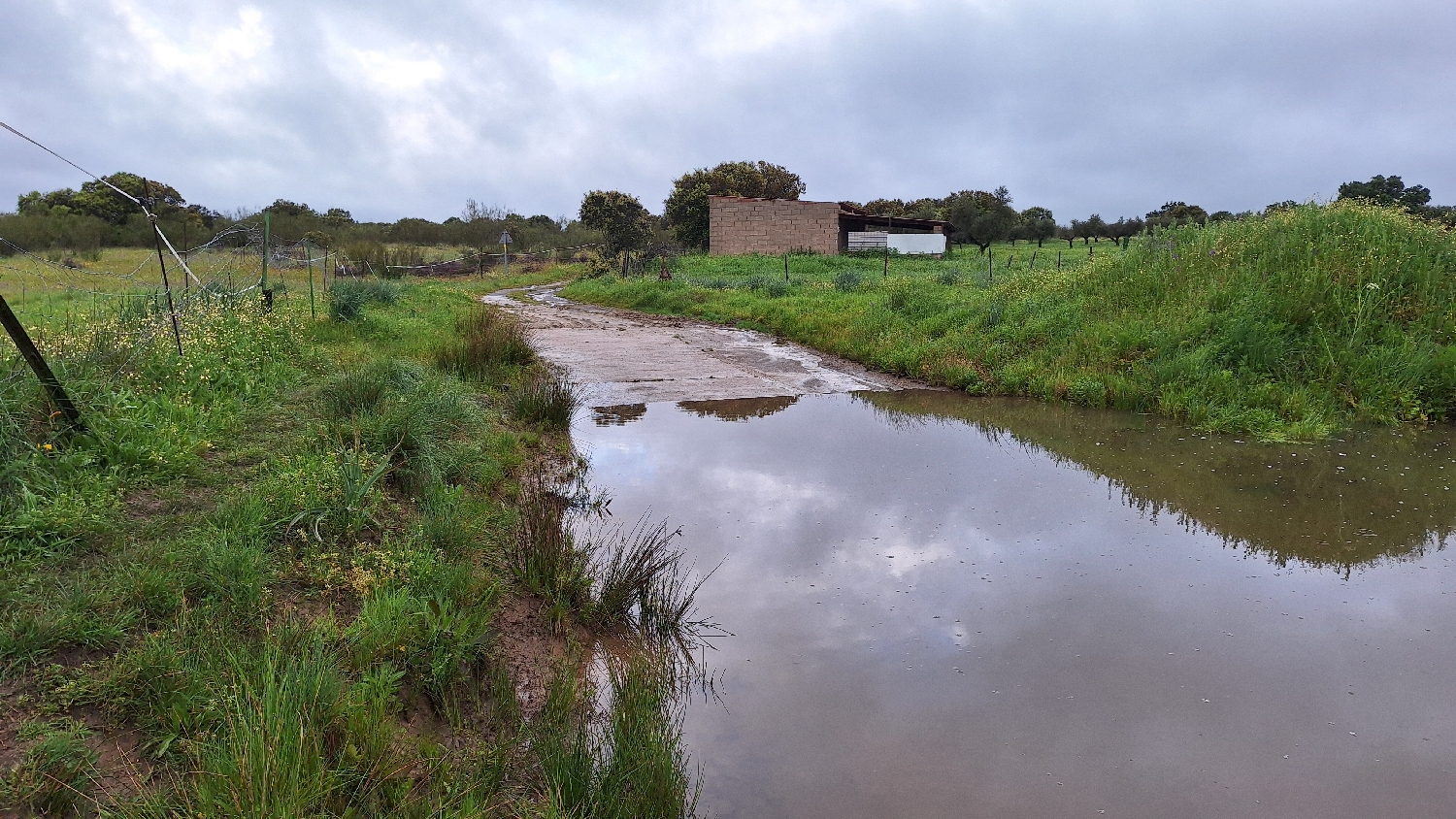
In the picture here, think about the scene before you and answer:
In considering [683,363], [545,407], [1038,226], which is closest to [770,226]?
[1038,226]

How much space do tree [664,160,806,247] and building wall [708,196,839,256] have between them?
8.12 meters

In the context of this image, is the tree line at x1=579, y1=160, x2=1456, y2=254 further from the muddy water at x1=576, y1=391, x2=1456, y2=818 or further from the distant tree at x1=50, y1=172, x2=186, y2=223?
the muddy water at x1=576, y1=391, x2=1456, y2=818

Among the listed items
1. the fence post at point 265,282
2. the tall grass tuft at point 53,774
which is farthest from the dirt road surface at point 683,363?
the tall grass tuft at point 53,774

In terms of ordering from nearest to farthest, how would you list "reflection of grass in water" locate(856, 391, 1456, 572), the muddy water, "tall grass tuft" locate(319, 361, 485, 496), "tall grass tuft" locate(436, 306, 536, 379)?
the muddy water → "tall grass tuft" locate(319, 361, 485, 496) → "reflection of grass in water" locate(856, 391, 1456, 572) → "tall grass tuft" locate(436, 306, 536, 379)

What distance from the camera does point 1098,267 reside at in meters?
13.7

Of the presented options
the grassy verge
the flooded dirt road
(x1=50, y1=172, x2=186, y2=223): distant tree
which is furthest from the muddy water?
(x1=50, y1=172, x2=186, y2=223): distant tree

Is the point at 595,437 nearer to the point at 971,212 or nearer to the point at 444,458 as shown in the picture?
the point at 444,458

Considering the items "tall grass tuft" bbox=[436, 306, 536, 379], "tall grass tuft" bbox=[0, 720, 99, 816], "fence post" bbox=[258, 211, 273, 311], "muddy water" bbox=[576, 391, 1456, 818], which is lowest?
"muddy water" bbox=[576, 391, 1456, 818]

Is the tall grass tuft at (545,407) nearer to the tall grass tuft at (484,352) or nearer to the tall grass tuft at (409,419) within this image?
the tall grass tuft at (409,419)

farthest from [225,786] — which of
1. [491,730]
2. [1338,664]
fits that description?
[1338,664]

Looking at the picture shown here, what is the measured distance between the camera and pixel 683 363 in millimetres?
13250

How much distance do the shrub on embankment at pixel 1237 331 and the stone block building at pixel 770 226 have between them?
28.0m

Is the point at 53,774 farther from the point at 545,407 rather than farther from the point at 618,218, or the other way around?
the point at 618,218

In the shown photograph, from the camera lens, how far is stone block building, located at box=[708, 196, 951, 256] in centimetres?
4112
